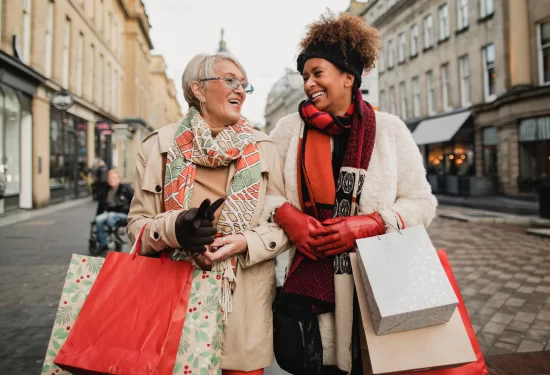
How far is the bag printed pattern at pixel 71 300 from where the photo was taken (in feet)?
4.53

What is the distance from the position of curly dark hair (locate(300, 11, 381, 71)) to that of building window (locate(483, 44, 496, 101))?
20981mm

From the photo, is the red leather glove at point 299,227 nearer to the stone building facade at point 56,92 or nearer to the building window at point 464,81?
the stone building facade at point 56,92

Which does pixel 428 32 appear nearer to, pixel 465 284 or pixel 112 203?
pixel 465 284

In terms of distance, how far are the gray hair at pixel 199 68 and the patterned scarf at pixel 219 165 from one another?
0.20 metres

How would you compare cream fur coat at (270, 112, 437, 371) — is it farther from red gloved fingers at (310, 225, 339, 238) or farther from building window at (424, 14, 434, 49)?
building window at (424, 14, 434, 49)

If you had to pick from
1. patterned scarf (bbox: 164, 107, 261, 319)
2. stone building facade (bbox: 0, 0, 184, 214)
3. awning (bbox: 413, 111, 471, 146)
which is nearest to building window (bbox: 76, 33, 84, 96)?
stone building facade (bbox: 0, 0, 184, 214)

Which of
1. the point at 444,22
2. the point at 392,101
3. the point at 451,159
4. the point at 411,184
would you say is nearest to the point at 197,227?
the point at 411,184

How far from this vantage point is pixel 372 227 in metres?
1.55

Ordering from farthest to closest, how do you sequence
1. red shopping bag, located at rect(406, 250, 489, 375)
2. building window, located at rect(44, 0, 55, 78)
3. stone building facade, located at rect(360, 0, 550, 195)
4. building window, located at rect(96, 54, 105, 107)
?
1. building window, located at rect(96, 54, 105, 107)
2. stone building facade, located at rect(360, 0, 550, 195)
3. building window, located at rect(44, 0, 55, 78)
4. red shopping bag, located at rect(406, 250, 489, 375)

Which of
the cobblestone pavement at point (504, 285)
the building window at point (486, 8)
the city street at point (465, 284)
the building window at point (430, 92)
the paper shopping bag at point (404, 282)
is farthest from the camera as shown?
the building window at point (430, 92)

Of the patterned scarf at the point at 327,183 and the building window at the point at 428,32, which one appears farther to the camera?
the building window at the point at 428,32

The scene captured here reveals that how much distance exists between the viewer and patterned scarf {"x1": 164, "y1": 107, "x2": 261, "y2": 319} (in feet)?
5.21

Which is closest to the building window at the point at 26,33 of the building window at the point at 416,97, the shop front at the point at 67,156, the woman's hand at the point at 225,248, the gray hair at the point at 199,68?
the shop front at the point at 67,156

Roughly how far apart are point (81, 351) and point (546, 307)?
464 centimetres
